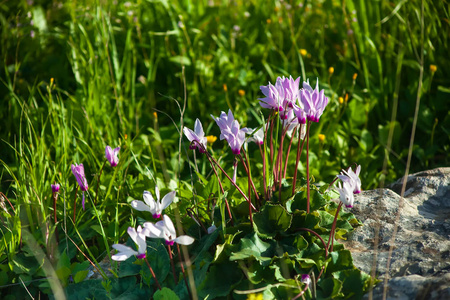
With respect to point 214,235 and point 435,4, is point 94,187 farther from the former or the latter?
point 435,4

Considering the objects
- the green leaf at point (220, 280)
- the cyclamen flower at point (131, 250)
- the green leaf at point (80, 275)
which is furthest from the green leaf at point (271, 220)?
the green leaf at point (80, 275)

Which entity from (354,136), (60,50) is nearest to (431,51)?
(354,136)

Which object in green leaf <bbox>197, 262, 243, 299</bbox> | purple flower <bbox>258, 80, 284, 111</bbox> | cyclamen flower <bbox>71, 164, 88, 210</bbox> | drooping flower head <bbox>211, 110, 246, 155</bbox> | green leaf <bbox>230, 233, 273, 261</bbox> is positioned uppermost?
purple flower <bbox>258, 80, 284, 111</bbox>

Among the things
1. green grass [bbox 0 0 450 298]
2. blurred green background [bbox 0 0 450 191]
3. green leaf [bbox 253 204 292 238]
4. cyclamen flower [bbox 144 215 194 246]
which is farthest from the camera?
blurred green background [bbox 0 0 450 191]

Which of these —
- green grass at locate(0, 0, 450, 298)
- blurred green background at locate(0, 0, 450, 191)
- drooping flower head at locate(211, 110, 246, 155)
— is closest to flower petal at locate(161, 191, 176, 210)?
drooping flower head at locate(211, 110, 246, 155)

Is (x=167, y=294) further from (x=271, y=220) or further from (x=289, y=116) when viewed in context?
(x=289, y=116)

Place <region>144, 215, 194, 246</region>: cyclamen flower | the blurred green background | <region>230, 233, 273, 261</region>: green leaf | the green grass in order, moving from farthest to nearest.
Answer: the blurred green background, the green grass, <region>230, 233, 273, 261</region>: green leaf, <region>144, 215, 194, 246</region>: cyclamen flower

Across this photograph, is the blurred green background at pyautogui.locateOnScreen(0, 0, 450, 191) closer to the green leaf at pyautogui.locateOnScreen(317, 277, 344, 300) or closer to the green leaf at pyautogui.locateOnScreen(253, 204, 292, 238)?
the green leaf at pyautogui.locateOnScreen(253, 204, 292, 238)

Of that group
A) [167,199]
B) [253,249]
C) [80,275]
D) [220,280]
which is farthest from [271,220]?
[80,275]
